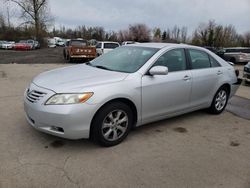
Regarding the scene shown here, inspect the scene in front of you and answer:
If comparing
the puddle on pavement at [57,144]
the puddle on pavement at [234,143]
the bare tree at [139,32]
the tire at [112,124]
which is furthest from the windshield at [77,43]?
the bare tree at [139,32]

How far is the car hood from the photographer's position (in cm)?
322

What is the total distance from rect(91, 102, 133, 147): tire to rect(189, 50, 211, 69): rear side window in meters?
1.75

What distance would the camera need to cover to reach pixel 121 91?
340 centimetres

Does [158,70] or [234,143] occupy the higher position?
[158,70]

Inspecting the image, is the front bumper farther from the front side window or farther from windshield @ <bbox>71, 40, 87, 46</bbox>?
windshield @ <bbox>71, 40, 87, 46</bbox>

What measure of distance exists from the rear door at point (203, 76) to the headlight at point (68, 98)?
7.28 ft

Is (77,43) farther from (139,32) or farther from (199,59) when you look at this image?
(139,32)

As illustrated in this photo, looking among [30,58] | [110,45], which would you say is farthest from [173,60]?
[30,58]

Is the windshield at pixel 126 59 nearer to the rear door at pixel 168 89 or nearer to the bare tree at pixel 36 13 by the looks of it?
the rear door at pixel 168 89

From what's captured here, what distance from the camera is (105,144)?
347 cm

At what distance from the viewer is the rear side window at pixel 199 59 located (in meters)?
4.54

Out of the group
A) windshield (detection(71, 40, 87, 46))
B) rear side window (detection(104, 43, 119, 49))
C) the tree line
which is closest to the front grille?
windshield (detection(71, 40, 87, 46))

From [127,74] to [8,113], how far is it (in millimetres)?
2738

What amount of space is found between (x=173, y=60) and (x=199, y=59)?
77 centimetres
